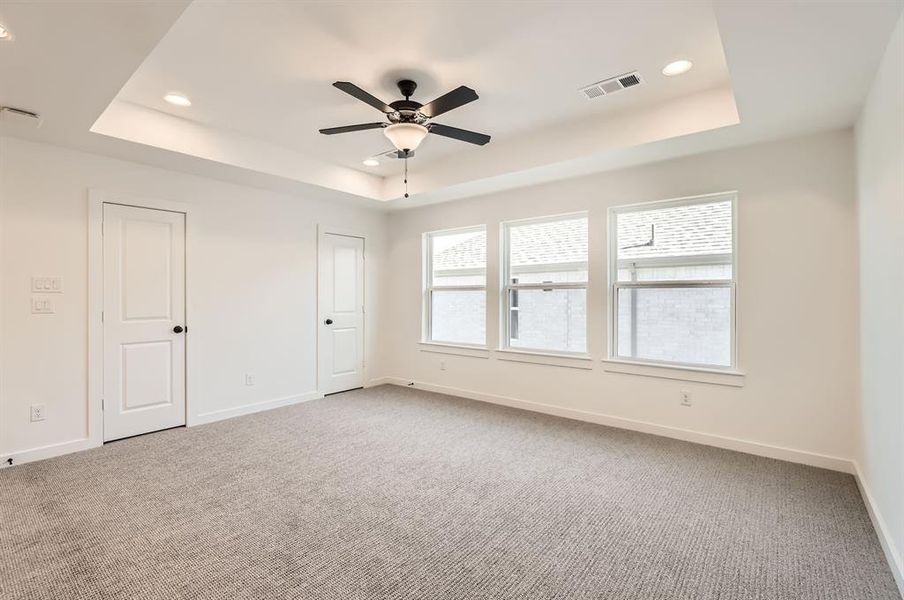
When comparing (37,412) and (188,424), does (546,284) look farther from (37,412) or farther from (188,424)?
(37,412)

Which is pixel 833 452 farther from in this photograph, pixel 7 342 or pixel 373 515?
pixel 7 342

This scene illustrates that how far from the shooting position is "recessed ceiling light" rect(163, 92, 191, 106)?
322 cm

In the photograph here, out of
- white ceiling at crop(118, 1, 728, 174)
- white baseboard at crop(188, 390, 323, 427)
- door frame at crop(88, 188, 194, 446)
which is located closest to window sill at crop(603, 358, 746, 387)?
white ceiling at crop(118, 1, 728, 174)

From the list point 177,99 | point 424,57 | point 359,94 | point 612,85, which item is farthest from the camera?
point 177,99

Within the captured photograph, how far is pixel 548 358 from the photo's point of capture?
464 cm

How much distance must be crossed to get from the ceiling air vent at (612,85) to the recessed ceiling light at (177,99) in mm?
2967

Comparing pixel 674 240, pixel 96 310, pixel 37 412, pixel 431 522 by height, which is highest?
pixel 674 240

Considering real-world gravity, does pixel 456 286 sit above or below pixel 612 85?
below

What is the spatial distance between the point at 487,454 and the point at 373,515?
3.94 feet

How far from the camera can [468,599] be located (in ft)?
5.92

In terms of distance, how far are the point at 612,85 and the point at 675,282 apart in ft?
5.85

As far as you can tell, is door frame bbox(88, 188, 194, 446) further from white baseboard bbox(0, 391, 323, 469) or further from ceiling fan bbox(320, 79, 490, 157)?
ceiling fan bbox(320, 79, 490, 157)

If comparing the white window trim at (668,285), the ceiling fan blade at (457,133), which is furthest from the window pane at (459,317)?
the ceiling fan blade at (457,133)

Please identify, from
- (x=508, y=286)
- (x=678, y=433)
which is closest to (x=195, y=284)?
(x=508, y=286)
